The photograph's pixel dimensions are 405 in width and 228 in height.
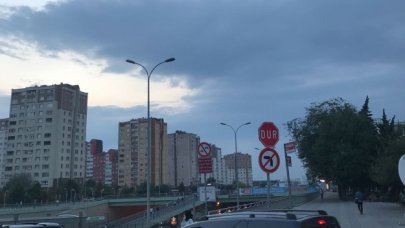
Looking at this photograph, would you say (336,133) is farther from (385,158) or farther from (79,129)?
(79,129)

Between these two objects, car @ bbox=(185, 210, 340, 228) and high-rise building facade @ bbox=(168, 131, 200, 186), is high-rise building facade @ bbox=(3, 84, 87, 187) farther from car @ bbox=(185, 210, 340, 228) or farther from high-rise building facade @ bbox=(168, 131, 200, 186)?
car @ bbox=(185, 210, 340, 228)

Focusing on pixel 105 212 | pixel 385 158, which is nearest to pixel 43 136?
pixel 105 212

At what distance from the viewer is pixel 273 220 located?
5816mm

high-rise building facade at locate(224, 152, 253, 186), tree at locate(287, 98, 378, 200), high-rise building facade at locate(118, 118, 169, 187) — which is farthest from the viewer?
high-rise building facade at locate(224, 152, 253, 186)

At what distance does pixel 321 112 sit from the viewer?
65688 mm

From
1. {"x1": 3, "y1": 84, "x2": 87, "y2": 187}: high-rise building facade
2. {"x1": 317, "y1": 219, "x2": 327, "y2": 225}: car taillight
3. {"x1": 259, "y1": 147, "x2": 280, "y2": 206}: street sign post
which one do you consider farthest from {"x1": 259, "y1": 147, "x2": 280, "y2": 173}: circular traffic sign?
{"x1": 3, "y1": 84, "x2": 87, "y2": 187}: high-rise building facade

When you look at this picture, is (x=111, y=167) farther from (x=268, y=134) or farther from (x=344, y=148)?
(x=268, y=134)

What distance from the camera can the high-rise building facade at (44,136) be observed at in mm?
125125

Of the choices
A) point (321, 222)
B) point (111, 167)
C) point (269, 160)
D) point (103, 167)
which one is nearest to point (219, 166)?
point (111, 167)

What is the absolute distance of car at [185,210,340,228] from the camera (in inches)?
224

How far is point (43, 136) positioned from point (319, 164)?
289 feet

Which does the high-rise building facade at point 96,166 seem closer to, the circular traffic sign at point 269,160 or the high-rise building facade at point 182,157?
the high-rise building facade at point 182,157

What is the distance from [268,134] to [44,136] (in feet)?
403

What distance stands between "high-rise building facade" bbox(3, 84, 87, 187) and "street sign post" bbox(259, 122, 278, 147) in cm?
11948
